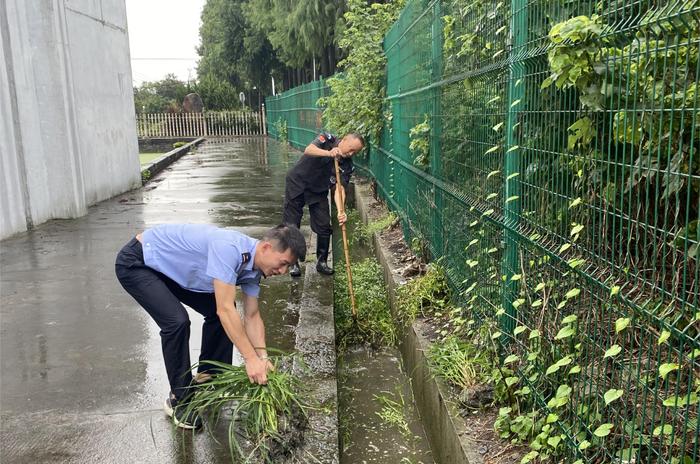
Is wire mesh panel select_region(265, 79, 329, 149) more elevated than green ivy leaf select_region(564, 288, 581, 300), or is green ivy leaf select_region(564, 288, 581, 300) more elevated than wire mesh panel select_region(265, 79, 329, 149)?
wire mesh panel select_region(265, 79, 329, 149)

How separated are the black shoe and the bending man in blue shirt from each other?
2.78 m

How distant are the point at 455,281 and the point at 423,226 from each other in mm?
1469

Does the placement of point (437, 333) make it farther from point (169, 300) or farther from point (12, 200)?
point (12, 200)

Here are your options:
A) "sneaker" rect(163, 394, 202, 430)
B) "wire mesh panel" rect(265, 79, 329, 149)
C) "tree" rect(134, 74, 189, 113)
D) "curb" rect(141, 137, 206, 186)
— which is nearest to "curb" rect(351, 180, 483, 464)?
"sneaker" rect(163, 394, 202, 430)

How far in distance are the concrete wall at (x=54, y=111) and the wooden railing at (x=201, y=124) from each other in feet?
83.3

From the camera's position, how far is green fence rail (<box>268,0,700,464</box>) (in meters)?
1.89

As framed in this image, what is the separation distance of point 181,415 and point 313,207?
343cm

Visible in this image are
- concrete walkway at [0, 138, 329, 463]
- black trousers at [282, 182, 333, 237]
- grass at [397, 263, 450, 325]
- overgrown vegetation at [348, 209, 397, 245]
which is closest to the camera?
concrete walkway at [0, 138, 329, 463]

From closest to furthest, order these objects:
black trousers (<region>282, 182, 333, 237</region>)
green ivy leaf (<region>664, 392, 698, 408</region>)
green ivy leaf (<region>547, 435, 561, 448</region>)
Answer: green ivy leaf (<region>664, 392, 698, 408</region>), green ivy leaf (<region>547, 435, 561, 448</region>), black trousers (<region>282, 182, 333, 237</region>)

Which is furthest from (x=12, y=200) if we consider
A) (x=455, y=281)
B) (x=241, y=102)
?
(x=241, y=102)

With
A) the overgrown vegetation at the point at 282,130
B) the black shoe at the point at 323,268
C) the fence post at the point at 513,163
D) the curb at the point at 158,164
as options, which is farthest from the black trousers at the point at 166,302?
the overgrown vegetation at the point at 282,130

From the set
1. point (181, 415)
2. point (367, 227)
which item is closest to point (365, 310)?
point (181, 415)

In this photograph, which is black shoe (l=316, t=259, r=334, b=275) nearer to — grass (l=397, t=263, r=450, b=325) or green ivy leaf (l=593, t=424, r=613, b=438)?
grass (l=397, t=263, r=450, b=325)

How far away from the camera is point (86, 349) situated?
4.52m
